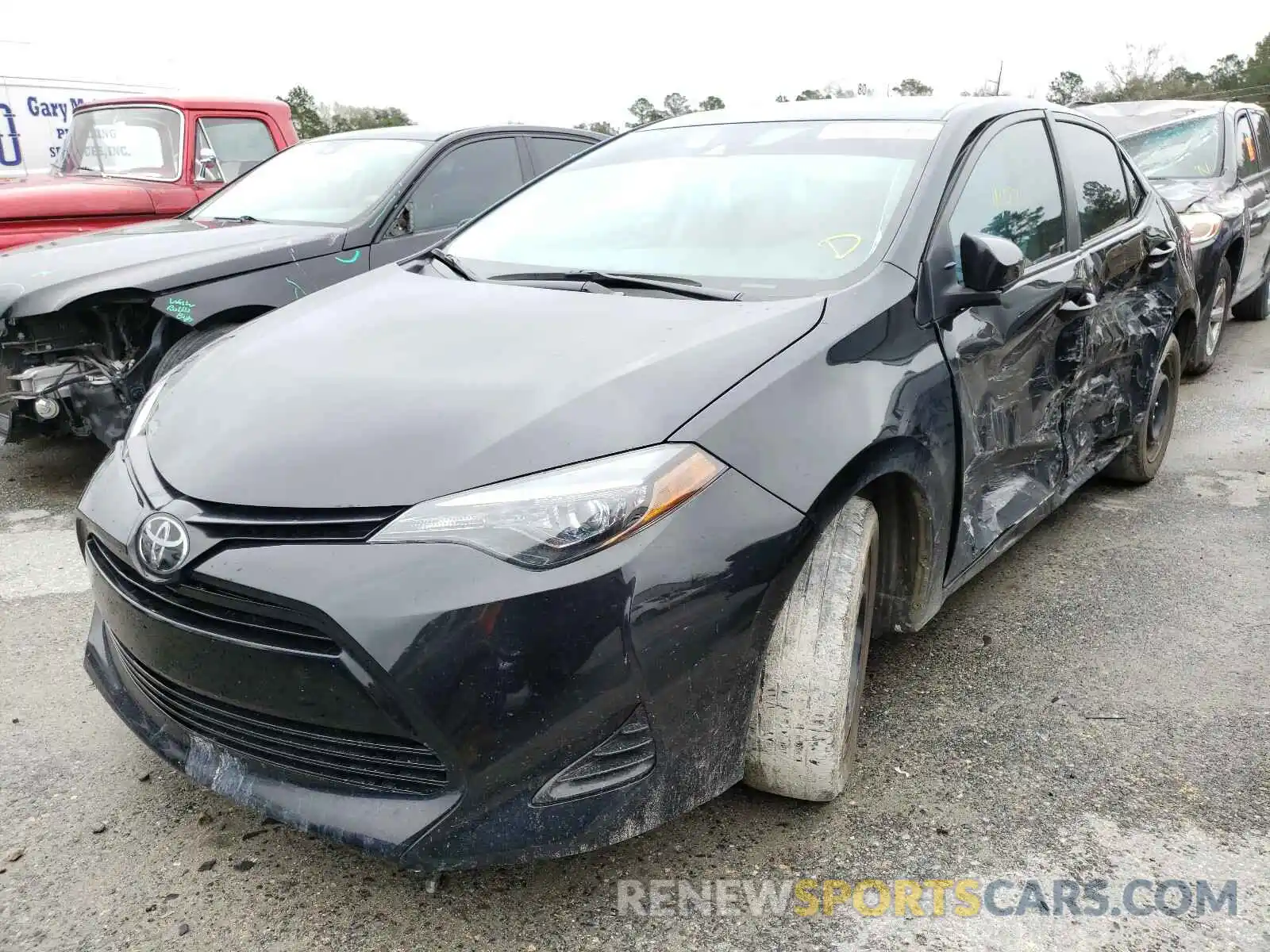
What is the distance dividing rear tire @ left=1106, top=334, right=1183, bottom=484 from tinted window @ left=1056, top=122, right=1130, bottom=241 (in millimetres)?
638

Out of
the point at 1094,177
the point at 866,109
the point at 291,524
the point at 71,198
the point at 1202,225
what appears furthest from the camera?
the point at 71,198

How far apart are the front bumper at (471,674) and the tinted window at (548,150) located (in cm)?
457

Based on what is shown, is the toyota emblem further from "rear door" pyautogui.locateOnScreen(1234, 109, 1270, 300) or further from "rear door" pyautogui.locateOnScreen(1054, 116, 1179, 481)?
"rear door" pyautogui.locateOnScreen(1234, 109, 1270, 300)

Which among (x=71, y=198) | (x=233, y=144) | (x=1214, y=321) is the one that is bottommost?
(x=1214, y=321)

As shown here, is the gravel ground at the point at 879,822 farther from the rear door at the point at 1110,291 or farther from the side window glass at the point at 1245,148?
the side window glass at the point at 1245,148

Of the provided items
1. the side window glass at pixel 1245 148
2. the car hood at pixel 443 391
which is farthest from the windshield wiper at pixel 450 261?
the side window glass at pixel 1245 148

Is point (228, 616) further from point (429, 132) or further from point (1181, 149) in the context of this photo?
point (1181, 149)

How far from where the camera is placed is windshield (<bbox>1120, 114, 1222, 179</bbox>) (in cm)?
693

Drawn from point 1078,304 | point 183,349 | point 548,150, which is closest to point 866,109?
Answer: point 1078,304

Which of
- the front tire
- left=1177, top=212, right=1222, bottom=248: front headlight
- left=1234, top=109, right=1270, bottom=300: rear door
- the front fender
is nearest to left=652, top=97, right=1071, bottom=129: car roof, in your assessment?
the front tire

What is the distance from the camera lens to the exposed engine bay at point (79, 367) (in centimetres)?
413

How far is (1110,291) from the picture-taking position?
3426 mm

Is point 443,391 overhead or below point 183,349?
overhead

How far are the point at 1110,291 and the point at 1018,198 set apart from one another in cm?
62
